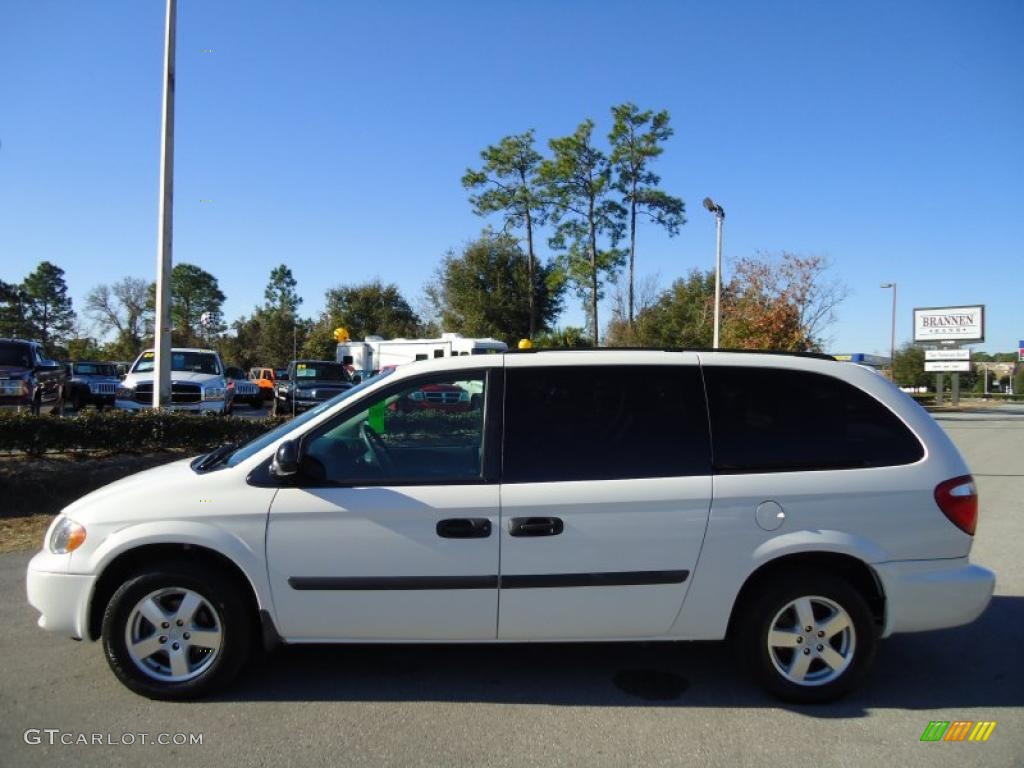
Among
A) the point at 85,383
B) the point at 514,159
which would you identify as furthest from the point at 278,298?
the point at 85,383

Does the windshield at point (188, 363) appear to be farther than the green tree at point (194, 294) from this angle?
No

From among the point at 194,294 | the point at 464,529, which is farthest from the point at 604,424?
the point at 194,294

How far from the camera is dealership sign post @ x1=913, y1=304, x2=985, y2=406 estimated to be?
46450 mm

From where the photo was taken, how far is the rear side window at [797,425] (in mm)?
3689

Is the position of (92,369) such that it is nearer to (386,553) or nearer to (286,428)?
(286,428)

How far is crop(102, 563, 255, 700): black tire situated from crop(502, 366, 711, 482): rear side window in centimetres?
157

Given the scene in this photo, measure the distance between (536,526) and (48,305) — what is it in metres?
88.8

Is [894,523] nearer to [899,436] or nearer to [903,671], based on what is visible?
[899,436]

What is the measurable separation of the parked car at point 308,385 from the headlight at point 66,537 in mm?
16374

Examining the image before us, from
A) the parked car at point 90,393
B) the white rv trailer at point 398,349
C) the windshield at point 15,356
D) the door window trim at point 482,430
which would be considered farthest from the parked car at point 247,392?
the door window trim at point 482,430

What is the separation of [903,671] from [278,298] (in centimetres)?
10207

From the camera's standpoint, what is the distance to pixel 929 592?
3.62 m

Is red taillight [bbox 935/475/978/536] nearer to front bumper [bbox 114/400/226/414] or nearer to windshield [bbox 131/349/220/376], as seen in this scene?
front bumper [bbox 114/400/226/414]

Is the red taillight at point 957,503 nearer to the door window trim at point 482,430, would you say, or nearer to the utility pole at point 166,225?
the door window trim at point 482,430
